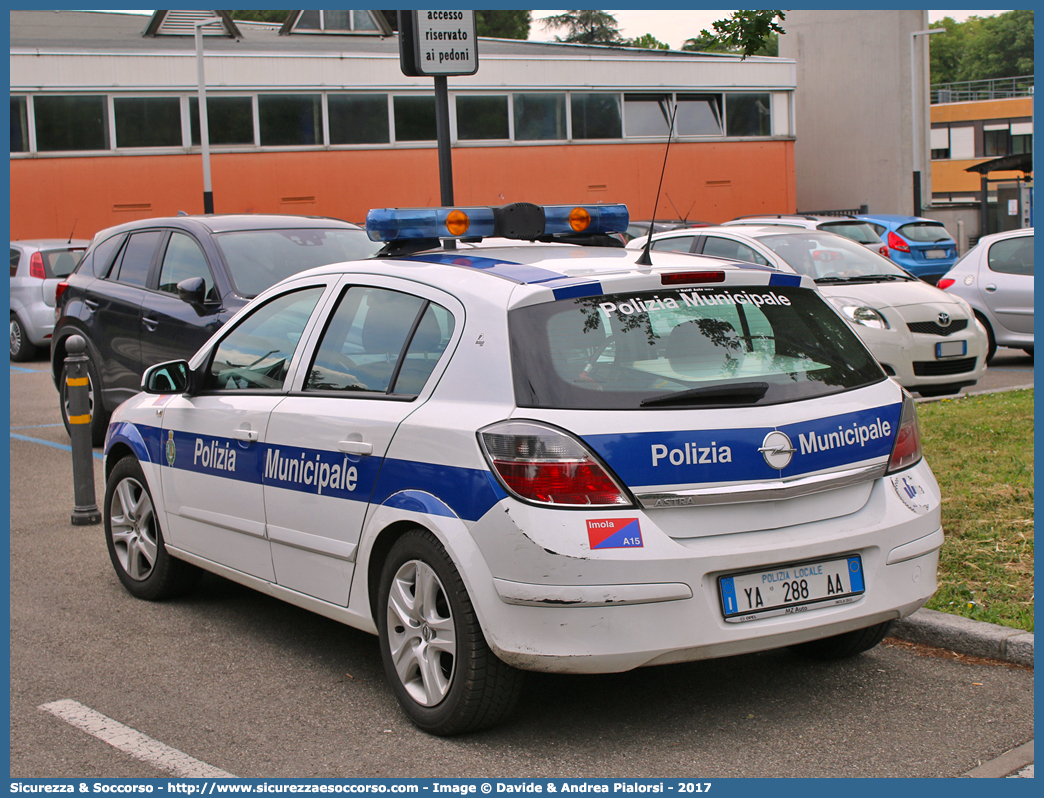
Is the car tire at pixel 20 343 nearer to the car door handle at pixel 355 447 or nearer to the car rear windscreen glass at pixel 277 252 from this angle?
the car rear windscreen glass at pixel 277 252

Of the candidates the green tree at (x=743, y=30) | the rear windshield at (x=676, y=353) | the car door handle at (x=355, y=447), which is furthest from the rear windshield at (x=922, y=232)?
the car door handle at (x=355, y=447)

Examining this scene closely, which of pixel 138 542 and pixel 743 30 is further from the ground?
pixel 743 30

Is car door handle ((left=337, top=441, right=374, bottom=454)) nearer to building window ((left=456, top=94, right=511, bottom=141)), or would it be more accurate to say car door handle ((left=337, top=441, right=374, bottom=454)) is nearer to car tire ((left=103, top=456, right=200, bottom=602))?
car tire ((left=103, top=456, right=200, bottom=602))

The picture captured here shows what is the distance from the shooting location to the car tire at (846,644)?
4590 millimetres

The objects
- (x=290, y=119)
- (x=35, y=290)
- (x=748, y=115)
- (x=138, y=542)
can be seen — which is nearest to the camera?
(x=138, y=542)

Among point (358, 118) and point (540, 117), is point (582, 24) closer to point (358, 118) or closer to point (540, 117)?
point (540, 117)

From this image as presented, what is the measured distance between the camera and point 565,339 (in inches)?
156

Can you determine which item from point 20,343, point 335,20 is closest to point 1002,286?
point 20,343

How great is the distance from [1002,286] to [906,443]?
10.2 meters

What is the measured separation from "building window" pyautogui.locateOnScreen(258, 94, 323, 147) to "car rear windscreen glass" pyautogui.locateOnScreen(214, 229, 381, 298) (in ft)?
67.8

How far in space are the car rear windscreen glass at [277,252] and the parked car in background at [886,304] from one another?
8.66ft

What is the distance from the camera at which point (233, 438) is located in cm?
505

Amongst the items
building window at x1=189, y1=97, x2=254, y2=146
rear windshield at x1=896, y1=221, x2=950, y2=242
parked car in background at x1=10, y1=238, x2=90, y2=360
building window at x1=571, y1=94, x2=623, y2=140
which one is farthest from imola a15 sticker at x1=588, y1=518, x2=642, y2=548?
building window at x1=571, y1=94, x2=623, y2=140

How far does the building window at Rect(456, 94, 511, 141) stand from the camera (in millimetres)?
30938
